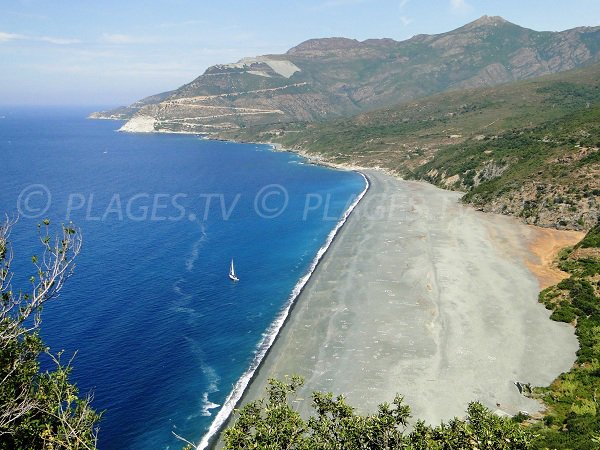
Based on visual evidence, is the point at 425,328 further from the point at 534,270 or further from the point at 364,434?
the point at 364,434

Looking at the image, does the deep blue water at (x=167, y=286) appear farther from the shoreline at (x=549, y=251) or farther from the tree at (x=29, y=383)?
the shoreline at (x=549, y=251)

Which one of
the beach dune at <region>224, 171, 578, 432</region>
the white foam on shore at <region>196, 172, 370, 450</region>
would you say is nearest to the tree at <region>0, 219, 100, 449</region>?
the white foam on shore at <region>196, 172, 370, 450</region>

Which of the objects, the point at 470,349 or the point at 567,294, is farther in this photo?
the point at 567,294

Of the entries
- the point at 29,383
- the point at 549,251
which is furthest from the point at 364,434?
the point at 549,251

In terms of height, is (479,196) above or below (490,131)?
below

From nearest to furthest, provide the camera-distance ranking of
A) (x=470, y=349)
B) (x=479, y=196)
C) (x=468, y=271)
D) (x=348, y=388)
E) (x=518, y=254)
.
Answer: (x=348, y=388)
(x=470, y=349)
(x=468, y=271)
(x=518, y=254)
(x=479, y=196)

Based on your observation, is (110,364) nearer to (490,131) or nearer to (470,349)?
(470,349)

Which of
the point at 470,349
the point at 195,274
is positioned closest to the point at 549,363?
the point at 470,349
